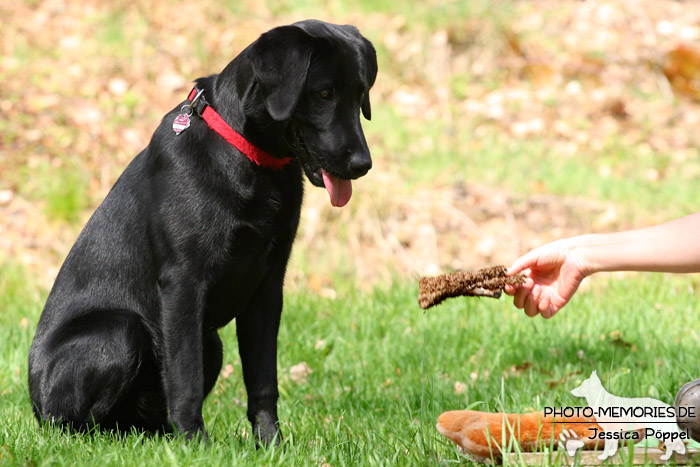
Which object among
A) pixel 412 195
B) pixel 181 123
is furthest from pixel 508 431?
pixel 412 195

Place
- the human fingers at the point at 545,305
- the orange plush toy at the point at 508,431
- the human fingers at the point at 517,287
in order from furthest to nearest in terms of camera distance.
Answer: the human fingers at the point at 545,305 < the human fingers at the point at 517,287 < the orange plush toy at the point at 508,431

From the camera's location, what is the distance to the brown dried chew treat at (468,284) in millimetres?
2473

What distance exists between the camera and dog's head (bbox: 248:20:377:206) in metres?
2.59

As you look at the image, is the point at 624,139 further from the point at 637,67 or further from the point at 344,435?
the point at 344,435

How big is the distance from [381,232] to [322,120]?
3347 mm

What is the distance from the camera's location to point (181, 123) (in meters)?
2.78

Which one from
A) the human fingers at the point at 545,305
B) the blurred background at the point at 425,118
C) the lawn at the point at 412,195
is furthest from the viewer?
the blurred background at the point at 425,118

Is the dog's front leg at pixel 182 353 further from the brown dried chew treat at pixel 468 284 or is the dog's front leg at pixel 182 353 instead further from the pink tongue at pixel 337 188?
the brown dried chew treat at pixel 468 284

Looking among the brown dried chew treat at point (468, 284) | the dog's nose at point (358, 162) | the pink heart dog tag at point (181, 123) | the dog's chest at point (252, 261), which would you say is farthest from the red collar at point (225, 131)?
the brown dried chew treat at point (468, 284)

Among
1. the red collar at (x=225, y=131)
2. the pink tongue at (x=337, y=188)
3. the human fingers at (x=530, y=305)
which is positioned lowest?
the human fingers at (x=530, y=305)

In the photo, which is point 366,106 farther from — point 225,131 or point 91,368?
point 91,368

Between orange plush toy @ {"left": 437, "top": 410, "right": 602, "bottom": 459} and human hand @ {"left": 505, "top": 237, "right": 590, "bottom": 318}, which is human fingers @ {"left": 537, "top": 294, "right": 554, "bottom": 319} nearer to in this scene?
human hand @ {"left": 505, "top": 237, "right": 590, "bottom": 318}

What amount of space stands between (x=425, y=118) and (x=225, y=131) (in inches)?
207

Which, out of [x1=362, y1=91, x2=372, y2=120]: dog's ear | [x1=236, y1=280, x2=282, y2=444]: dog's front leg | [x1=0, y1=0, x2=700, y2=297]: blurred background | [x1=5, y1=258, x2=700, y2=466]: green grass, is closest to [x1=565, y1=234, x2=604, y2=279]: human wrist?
[x1=5, y1=258, x2=700, y2=466]: green grass
